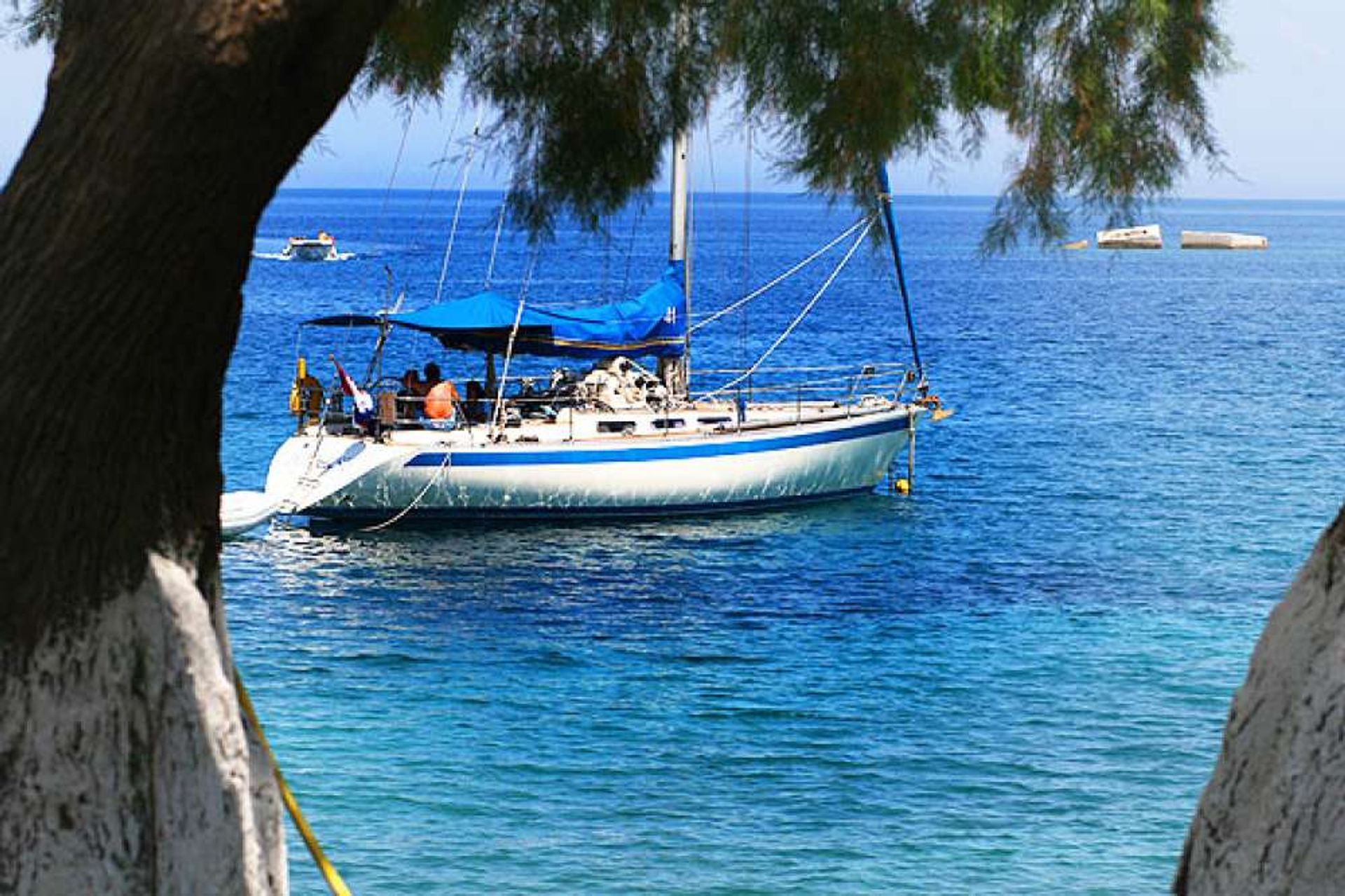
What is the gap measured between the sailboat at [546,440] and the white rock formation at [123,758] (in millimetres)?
23796

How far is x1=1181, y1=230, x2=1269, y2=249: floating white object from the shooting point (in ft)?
603

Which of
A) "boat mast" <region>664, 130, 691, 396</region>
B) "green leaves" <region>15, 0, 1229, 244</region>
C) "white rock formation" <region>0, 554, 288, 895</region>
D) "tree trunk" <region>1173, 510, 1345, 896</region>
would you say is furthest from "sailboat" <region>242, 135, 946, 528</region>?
"tree trunk" <region>1173, 510, 1345, 896</region>

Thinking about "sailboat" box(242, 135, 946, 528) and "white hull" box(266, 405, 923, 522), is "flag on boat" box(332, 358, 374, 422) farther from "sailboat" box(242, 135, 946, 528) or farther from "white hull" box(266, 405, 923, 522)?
"white hull" box(266, 405, 923, 522)

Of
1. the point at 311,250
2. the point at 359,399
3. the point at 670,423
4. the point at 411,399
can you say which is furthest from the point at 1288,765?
the point at 311,250

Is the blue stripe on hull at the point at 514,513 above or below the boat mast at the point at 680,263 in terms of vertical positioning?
below

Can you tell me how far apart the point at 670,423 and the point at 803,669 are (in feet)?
31.9

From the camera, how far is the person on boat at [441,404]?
3120 cm

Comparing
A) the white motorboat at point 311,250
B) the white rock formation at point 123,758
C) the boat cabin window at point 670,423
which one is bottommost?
the boat cabin window at point 670,423

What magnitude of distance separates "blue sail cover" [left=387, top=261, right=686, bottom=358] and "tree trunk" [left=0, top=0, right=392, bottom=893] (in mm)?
24633

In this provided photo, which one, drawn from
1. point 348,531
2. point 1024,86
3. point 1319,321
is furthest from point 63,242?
point 1319,321

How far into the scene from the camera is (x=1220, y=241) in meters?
185

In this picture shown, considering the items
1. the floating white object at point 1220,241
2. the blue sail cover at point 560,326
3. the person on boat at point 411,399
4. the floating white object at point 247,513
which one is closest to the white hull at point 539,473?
the floating white object at point 247,513

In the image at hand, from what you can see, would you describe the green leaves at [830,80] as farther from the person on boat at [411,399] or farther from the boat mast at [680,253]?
the boat mast at [680,253]

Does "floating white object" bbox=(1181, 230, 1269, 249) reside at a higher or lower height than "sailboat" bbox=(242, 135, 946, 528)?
higher
